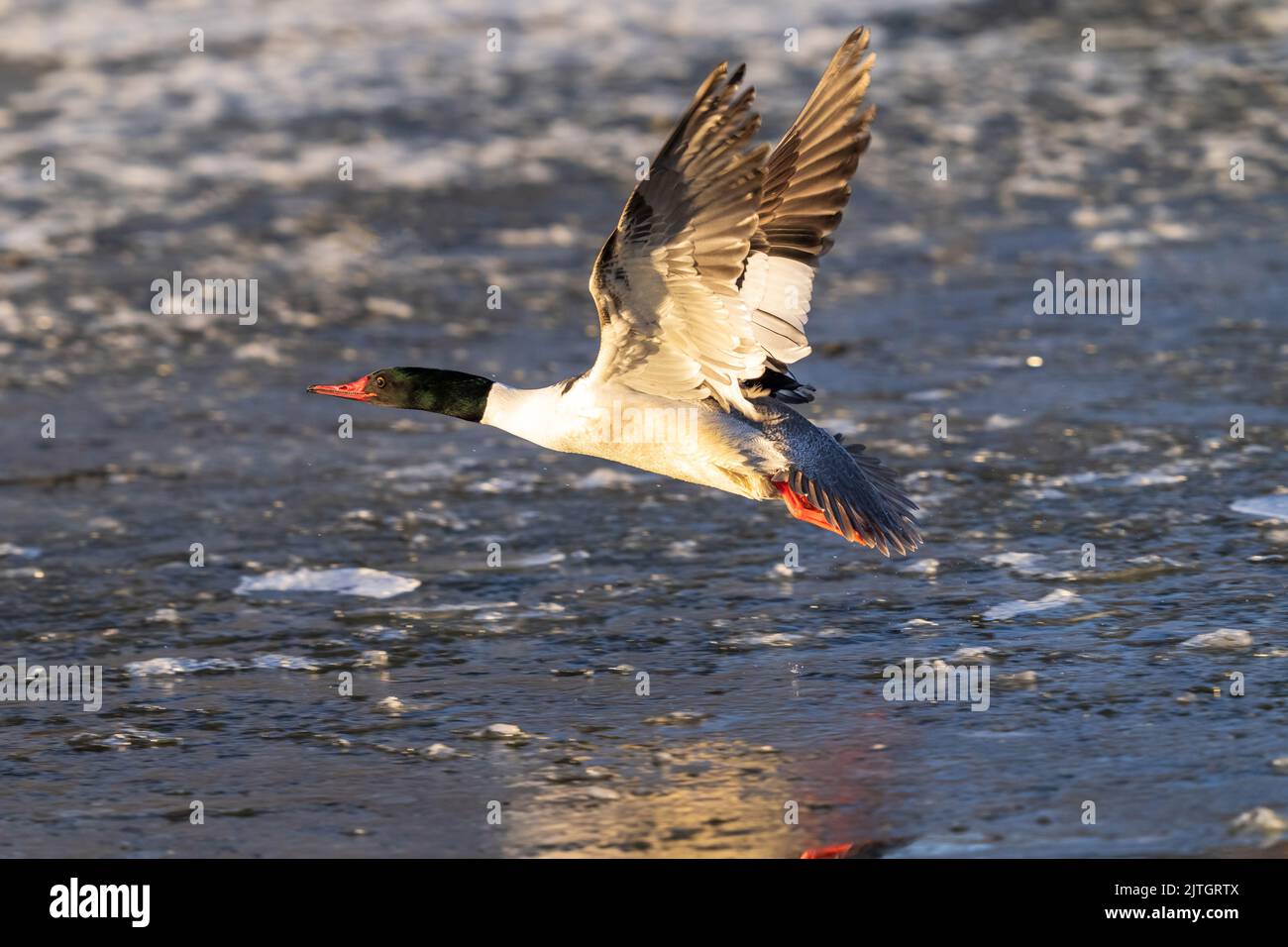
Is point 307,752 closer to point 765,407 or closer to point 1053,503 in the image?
point 765,407

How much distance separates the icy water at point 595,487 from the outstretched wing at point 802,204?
1027mm

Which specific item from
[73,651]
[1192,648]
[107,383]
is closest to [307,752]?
[73,651]

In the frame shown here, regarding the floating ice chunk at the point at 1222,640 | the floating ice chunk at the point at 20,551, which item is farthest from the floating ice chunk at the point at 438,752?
the floating ice chunk at the point at 20,551

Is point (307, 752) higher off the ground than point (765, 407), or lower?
lower

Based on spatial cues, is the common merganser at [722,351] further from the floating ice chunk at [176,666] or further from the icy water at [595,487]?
the floating ice chunk at [176,666]

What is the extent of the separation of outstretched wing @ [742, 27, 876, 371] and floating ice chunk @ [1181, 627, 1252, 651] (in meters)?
1.68

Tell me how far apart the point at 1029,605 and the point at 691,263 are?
185cm

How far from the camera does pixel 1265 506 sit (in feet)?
24.8

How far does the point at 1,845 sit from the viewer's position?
512 centimetres

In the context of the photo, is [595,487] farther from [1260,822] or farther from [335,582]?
[1260,822]

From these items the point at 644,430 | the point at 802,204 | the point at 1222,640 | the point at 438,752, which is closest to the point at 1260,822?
the point at 1222,640

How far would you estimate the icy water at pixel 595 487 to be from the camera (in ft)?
17.6
